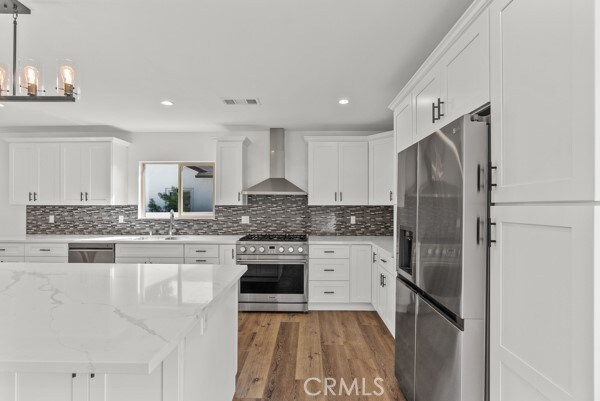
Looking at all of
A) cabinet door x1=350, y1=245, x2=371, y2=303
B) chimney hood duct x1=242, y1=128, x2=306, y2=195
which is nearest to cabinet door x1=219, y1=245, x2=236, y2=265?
chimney hood duct x1=242, y1=128, x2=306, y2=195

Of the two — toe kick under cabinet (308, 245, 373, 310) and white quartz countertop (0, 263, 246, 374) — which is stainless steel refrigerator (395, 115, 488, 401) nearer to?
white quartz countertop (0, 263, 246, 374)

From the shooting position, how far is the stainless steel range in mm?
4125

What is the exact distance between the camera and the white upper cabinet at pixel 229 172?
176 inches

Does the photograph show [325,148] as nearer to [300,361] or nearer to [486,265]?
[300,361]

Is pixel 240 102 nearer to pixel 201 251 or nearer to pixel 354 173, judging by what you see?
pixel 354 173

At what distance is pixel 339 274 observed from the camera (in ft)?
13.7

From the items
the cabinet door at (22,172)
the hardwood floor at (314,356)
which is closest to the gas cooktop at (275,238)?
the hardwood floor at (314,356)

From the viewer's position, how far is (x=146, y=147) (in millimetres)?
4844

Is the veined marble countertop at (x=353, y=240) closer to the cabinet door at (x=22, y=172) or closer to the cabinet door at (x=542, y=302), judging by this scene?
the cabinet door at (x=542, y=302)

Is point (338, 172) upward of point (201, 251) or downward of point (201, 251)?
upward

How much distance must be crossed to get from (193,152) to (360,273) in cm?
280

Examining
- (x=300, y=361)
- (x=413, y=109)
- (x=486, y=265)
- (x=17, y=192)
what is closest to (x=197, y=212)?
(x=17, y=192)

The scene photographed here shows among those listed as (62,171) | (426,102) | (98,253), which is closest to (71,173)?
(62,171)

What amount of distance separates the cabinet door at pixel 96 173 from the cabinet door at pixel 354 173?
3.00 m
